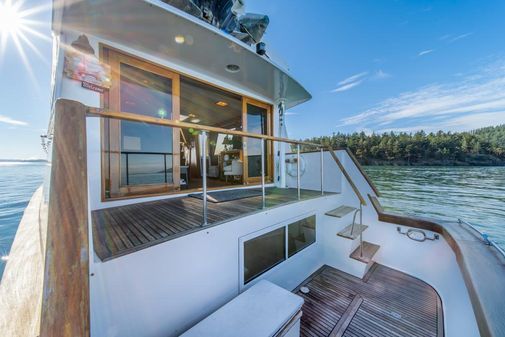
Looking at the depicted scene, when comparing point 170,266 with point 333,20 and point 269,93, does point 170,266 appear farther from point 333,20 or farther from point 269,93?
point 333,20

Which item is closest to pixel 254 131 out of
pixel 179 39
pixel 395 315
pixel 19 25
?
pixel 179 39

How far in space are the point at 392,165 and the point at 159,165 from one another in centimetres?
1848

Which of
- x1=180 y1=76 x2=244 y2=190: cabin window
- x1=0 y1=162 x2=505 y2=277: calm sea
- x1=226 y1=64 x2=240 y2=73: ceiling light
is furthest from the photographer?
x1=180 y1=76 x2=244 y2=190: cabin window

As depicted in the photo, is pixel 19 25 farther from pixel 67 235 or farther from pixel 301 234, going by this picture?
pixel 301 234

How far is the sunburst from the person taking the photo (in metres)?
2.36

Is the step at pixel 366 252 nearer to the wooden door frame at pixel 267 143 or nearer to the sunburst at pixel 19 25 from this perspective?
the wooden door frame at pixel 267 143

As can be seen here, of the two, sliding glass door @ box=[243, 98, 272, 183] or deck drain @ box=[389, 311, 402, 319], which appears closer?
deck drain @ box=[389, 311, 402, 319]

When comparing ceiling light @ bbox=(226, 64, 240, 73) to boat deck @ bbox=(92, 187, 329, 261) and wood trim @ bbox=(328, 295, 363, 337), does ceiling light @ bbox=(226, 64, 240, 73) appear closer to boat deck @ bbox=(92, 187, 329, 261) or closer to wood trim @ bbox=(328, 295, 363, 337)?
boat deck @ bbox=(92, 187, 329, 261)

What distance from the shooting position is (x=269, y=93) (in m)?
4.08

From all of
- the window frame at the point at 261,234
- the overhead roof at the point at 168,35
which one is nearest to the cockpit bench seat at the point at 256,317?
the window frame at the point at 261,234

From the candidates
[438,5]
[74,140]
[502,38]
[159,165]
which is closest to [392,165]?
[502,38]

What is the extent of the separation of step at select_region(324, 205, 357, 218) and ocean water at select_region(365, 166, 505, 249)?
219 centimetres

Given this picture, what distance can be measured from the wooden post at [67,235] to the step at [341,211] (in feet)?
9.20

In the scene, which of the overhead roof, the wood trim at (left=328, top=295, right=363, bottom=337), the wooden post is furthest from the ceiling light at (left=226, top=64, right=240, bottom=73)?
the wood trim at (left=328, top=295, right=363, bottom=337)
